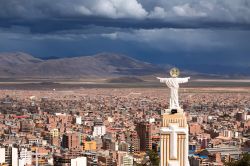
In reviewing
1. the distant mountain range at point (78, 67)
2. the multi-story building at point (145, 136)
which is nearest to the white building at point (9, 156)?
the multi-story building at point (145, 136)

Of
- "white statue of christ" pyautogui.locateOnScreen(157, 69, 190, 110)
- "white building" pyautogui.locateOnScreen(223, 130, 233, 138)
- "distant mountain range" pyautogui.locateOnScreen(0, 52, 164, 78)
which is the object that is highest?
"distant mountain range" pyautogui.locateOnScreen(0, 52, 164, 78)

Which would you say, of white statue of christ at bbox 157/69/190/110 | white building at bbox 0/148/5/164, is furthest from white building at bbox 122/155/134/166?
white statue of christ at bbox 157/69/190/110

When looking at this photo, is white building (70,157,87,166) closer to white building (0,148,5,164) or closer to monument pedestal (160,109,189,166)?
white building (0,148,5,164)

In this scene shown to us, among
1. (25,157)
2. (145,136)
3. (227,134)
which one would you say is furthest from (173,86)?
(227,134)

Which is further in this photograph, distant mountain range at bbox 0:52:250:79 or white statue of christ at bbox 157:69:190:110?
distant mountain range at bbox 0:52:250:79

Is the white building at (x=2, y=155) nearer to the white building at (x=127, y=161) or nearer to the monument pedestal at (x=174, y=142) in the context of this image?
the white building at (x=127, y=161)

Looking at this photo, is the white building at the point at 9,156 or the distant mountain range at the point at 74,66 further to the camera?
the distant mountain range at the point at 74,66

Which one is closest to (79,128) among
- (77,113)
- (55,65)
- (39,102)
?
(77,113)
